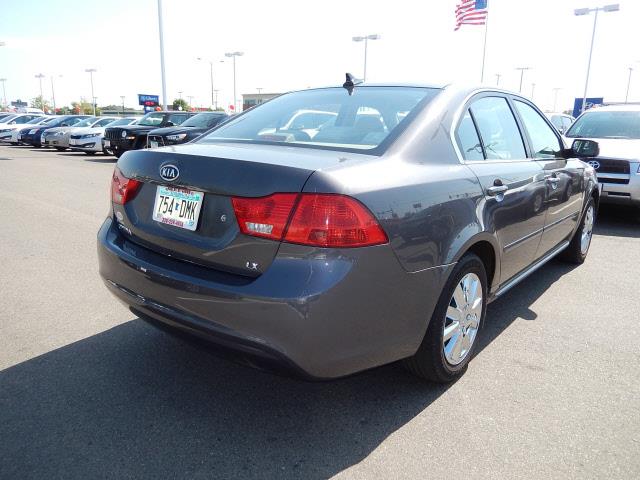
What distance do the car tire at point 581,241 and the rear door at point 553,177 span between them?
48 centimetres

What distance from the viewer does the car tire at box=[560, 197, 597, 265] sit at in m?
5.19

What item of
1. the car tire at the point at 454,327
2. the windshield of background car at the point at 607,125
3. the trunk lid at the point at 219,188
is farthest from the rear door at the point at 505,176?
the windshield of background car at the point at 607,125

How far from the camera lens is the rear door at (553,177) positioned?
3877 millimetres

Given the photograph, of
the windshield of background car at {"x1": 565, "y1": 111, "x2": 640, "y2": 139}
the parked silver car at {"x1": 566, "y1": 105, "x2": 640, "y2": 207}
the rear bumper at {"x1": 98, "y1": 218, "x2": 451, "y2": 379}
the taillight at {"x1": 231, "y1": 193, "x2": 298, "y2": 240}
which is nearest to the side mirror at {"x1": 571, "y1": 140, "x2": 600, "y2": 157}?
the rear bumper at {"x1": 98, "y1": 218, "x2": 451, "y2": 379}

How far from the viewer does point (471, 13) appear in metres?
21.1

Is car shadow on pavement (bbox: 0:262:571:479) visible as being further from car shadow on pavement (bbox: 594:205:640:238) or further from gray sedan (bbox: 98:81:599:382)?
car shadow on pavement (bbox: 594:205:640:238)

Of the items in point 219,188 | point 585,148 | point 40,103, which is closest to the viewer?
point 219,188

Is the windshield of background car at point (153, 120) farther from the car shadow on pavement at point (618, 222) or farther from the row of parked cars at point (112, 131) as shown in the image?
the car shadow on pavement at point (618, 222)

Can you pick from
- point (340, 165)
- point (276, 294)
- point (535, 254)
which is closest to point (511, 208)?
point (535, 254)

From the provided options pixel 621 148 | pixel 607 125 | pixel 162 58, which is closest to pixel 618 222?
pixel 621 148

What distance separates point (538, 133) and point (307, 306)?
2958mm

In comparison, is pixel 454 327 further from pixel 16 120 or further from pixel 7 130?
pixel 16 120

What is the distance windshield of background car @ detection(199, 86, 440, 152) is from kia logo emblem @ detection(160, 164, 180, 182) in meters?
0.61

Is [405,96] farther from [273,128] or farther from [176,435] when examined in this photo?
[176,435]
